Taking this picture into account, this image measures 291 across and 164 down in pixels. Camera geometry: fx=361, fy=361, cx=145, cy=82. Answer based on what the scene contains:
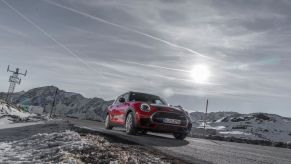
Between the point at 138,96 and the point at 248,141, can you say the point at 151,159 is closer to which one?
the point at 138,96

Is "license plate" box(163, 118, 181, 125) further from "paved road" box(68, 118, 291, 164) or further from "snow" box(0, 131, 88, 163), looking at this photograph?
"snow" box(0, 131, 88, 163)

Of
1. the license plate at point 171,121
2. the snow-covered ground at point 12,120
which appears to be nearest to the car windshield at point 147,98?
the license plate at point 171,121

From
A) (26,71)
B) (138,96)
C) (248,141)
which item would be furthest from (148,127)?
(26,71)

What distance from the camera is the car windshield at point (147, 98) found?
13.2 metres

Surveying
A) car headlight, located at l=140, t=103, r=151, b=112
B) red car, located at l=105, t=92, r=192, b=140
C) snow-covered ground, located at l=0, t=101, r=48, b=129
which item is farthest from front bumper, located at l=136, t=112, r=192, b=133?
snow-covered ground, located at l=0, t=101, r=48, b=129

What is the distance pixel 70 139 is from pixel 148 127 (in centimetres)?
453

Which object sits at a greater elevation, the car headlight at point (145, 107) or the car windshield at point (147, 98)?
the car windshield at point (147, 98)

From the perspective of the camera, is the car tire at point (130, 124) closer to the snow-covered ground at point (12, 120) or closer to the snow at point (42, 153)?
the snow at point (42, 153)

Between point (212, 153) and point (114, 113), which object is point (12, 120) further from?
point (212, 153)

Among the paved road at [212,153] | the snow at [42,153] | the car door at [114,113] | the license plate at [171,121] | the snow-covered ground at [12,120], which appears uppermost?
the car door at [114,113]

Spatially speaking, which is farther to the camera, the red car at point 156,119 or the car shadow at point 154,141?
the red car at point 156,119

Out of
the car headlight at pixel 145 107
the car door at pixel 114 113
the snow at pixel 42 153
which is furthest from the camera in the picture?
the car door at pixel 114 113

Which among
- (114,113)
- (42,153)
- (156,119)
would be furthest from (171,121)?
(42,153)

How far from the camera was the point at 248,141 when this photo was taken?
19.5m
